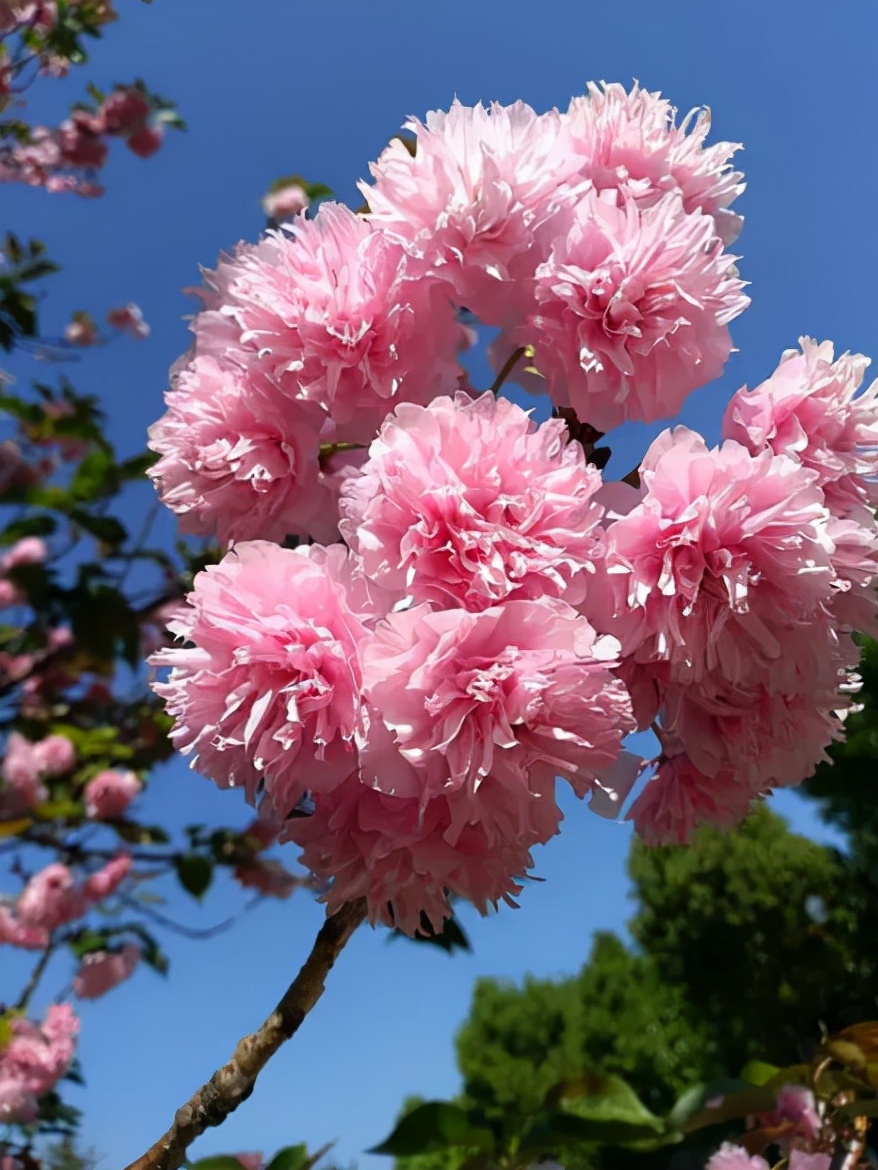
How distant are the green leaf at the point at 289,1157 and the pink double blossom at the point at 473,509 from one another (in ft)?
0.91

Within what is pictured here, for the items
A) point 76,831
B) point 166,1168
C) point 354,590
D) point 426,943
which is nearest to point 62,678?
point 76,831

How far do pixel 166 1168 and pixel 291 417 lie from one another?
37 centimetres

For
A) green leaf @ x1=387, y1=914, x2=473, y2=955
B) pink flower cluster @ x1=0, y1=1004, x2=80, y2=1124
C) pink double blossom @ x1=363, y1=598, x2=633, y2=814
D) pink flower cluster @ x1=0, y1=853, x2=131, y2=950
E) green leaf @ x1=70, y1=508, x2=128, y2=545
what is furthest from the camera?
pink flower cluster @ x1=0, y1=853, x2=131, y2=950

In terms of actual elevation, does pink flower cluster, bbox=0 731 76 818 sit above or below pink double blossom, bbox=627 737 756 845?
above

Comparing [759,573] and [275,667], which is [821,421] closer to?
[759,573]

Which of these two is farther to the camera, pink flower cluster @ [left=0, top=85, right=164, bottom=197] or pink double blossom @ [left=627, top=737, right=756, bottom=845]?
pink flower cluster @ [left=0, top=85, right=164, bottom=197]

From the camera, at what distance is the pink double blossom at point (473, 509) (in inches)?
13.1

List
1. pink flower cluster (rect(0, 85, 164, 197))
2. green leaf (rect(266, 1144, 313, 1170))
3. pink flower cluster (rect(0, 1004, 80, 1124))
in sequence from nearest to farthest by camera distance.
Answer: green leaf (rect(266, 1144, 313, 1170))
pink flower cluster (rect(0, 1004, 80, 1124))
pink flower cluster (rect(0, 85, 164, 197))

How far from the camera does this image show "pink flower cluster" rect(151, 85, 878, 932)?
1.08 feet

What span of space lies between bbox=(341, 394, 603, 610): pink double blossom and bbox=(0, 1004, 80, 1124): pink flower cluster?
143 cm

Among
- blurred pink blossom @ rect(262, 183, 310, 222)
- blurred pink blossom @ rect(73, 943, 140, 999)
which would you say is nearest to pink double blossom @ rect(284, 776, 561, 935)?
blurred pink blossom @ rect(73, 943, 140, 999)

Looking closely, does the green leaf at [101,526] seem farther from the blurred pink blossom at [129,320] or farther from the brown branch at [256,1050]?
the blurred pink blossom at [129,320]

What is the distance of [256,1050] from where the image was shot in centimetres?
43

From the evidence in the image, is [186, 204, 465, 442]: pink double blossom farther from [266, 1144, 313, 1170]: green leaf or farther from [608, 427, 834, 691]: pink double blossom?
[266, 1144, 313, 1170]: green leaf
